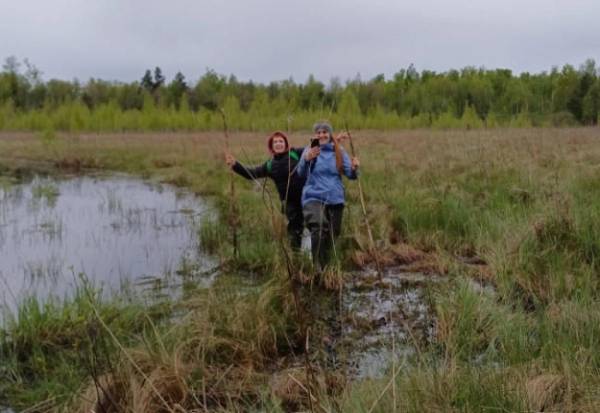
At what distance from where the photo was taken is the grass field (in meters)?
2.76

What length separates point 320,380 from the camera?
→ 3090 mm

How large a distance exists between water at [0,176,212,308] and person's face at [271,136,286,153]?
169 cm

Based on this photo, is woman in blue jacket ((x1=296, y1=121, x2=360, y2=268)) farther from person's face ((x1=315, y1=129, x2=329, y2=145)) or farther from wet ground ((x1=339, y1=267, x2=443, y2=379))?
wet ground ((x1=339, y1=267, x2=443, y2=379))

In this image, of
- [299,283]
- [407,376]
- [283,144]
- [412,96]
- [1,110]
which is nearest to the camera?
[407,376]

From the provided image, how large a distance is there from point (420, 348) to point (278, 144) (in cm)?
357

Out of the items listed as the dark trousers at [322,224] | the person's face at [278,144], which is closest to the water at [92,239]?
the dark trousers at [322,224]

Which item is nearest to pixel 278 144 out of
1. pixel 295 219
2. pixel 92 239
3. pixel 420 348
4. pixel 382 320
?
pixel 295 219

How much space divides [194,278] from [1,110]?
43.2 meters

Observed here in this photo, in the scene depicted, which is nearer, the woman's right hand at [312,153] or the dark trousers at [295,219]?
the woman's right hand at [312,153]

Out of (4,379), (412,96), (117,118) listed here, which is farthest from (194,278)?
(412,96)

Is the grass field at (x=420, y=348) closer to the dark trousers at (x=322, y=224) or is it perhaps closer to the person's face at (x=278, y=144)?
the dark trousers at (x=322, y=224)

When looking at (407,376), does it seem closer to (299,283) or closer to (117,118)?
(299,283)

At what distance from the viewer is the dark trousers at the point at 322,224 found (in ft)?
19.0

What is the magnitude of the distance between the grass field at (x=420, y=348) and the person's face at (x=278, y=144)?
1.12 metres
